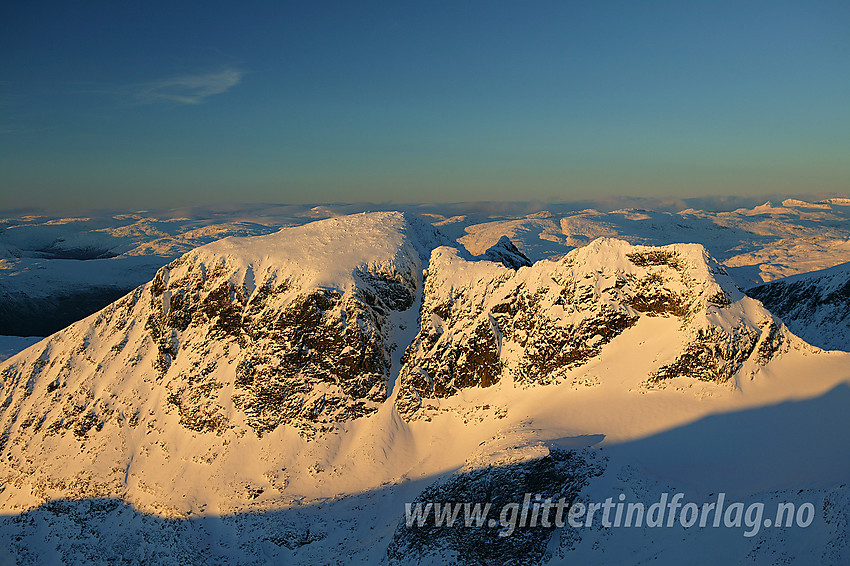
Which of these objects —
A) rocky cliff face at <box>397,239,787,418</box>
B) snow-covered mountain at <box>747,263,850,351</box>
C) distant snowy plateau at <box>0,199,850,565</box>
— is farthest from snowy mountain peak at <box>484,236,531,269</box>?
snow-covered mountain at <box>747,263,850,351</box>

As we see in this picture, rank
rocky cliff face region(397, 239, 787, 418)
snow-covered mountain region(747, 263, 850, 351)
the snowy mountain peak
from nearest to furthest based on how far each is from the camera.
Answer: rocky cliff face region(397, 239, 787, 418), snow-covered mountain region(747, 263, 850, 351), the snowy mountain peak

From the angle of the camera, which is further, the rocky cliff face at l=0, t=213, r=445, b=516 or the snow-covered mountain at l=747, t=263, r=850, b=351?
the snow-covered mountain at l=747, t=263, r=850, b=351

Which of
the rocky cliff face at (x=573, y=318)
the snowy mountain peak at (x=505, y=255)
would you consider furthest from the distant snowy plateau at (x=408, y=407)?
the snowy mountain peak at (x=505, y=255)

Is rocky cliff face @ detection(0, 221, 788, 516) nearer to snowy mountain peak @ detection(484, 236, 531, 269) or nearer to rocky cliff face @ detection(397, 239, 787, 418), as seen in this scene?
rocky cliff face @ detection(397, 239, 787, 418)

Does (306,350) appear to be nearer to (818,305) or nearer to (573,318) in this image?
(573,318)

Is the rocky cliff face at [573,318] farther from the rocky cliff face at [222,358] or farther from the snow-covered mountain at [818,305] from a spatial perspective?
the snow-covered mountain at [818,305]

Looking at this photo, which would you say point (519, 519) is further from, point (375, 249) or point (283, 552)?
point (375, 249)

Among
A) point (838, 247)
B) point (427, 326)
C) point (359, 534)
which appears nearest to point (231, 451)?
point (359, 534)
